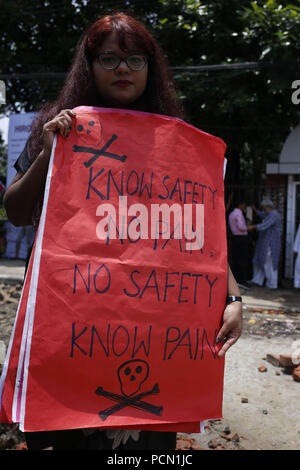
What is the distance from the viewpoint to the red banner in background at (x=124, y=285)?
1.21 meters

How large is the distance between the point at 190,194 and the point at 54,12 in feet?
38.6

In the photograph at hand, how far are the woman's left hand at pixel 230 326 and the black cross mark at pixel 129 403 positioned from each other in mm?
256

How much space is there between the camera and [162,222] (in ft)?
4.49

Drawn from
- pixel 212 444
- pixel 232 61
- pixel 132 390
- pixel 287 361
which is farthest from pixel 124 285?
pixel 232 61

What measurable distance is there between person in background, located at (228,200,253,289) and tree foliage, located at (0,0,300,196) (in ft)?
5.63

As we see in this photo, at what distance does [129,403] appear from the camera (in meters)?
1.26

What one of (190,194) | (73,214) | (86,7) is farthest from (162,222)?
(86,7)

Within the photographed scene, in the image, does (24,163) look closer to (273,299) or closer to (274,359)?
(274,359)

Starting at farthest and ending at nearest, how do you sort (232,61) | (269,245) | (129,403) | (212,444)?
(269,245) < (232,61) < (212,444) < (129,403)

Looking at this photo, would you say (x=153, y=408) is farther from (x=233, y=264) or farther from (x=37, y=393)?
(x=233, y=264)

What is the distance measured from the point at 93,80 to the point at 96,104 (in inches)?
2.9

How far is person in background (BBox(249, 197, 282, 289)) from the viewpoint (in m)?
8.59
